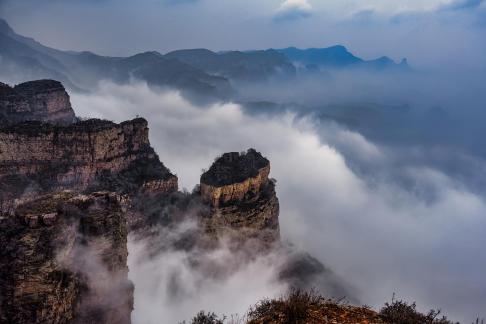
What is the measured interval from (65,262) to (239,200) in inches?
893

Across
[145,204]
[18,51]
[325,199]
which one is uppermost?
[18,51]

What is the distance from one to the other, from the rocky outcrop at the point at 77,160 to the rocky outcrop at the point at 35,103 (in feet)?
28.6

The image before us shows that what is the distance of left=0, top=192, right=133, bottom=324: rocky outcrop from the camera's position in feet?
54.3

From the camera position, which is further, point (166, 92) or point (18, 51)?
point (166, 92)

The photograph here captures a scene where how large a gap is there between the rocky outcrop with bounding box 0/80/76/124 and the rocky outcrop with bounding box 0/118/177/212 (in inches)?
343

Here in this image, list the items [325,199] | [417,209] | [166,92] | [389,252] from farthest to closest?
[166,92], [417,209], [325,199], [389,252]

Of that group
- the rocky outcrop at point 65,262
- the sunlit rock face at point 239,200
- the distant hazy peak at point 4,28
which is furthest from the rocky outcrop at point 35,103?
the distant hazy peak at point 4,28

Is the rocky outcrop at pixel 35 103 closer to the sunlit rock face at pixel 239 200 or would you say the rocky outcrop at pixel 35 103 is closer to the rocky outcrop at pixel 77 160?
the rocky outcrop at pixel 77 160

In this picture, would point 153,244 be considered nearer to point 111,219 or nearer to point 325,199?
point 111,219

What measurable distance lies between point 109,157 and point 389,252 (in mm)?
67383

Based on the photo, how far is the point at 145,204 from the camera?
40.2 meters

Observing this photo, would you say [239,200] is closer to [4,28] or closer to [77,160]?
[77,160]

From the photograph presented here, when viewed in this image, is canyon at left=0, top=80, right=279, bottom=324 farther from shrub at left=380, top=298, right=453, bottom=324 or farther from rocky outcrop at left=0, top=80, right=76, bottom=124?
shrub at left=380, top=298, right=453, bottom=324

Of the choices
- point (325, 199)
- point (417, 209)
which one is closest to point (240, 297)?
point (325, 199)
